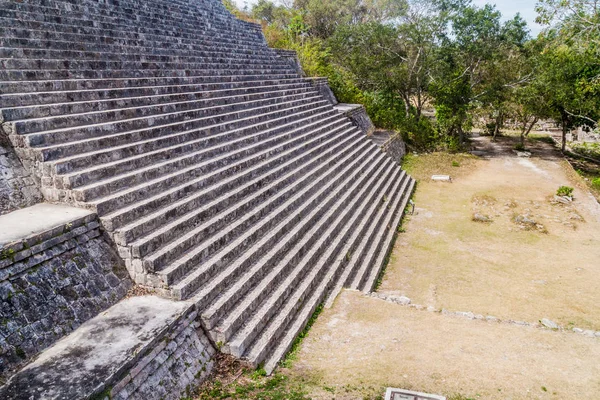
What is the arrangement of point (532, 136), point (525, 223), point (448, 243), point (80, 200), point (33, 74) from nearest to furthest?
1. point (80, 200)
2. point (33, 74)
3. point (448, 243)
4. point (525, 223)
5. point (532, 136)

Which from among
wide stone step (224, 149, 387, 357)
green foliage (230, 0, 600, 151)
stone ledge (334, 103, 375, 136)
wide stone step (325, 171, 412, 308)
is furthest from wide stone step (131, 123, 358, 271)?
green foliage (230, 0, 600, 151)

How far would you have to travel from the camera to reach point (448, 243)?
10609 mm

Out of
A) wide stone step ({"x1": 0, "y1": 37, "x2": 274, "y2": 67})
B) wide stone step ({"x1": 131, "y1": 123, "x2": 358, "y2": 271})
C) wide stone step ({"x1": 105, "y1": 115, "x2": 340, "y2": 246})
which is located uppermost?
wide stone step ({"x1": 0, "y1": 37, "x2": 274, "y2": 67})

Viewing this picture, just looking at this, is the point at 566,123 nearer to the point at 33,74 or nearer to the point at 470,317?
the point at 470,317

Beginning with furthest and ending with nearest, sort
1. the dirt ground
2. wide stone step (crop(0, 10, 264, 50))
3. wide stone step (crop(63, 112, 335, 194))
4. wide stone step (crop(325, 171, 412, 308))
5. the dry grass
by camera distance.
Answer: the dry grass
wide stone step (crop(325, 171, 412, 308))
wide stone step (crop(0, 10, 264, 50))
wide stone step (crop(63, 112, 335, 194))
the dirt ground

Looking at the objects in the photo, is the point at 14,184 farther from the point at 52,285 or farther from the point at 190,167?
the point at 190,167

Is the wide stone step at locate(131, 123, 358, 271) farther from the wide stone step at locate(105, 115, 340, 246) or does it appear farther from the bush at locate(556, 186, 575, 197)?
the bush at locate(556, 186, 575, 197)

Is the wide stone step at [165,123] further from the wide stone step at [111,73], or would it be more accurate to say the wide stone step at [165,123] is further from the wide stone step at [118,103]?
the wide stone step at [111,73]

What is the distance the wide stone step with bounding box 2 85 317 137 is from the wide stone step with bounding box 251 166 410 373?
4.05 metres

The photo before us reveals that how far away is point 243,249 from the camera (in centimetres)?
637

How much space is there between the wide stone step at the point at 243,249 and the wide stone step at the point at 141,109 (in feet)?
9.03

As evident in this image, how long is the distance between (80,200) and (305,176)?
5.37 meters

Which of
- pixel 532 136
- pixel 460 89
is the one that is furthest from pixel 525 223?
pixel 532 136

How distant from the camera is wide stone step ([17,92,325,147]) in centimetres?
561
